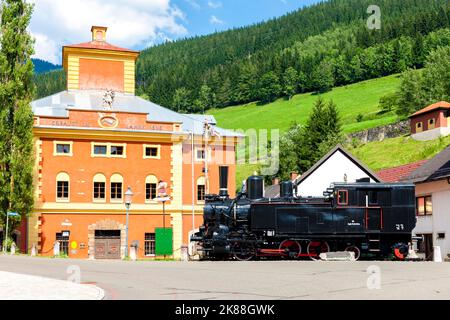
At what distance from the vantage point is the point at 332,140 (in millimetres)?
70125

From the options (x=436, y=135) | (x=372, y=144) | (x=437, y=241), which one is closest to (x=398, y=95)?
(x=372, y=144)

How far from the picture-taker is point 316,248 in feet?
93.4

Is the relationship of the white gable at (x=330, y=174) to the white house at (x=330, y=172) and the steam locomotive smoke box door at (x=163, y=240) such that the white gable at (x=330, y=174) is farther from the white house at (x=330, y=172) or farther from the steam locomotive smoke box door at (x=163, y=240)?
the steam locomotive smoke box door at (x=163, y=240)

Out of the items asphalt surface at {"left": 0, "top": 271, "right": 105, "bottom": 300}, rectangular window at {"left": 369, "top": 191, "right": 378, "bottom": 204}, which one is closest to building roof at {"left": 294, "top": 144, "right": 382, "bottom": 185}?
rectangular window at {"left": 369, "top": 191, "right": 378, "bottom": 204}

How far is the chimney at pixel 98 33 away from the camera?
51750 mm

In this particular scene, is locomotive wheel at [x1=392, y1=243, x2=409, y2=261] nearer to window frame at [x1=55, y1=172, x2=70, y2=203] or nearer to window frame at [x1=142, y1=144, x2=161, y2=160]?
window frame at [x1=142, y1=144, x2=161, y2=160]

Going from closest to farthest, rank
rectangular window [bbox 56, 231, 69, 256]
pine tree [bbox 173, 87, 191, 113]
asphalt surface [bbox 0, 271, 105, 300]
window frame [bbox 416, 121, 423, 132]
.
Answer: asphalt surface [bbox 0, 271, 105, 300] < rectangular window [bbox 56, 231, 69, 256] < window frame [bbox 416, 121, 423, 132] < pine tree [bbox 173, 87, 191, 113]

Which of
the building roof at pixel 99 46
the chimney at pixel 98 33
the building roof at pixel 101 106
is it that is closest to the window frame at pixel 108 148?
the building roof at pixel 101 106

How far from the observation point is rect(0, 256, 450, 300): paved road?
13656 millimetres

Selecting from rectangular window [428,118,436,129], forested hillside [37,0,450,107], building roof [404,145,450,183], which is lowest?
building roof [404,145,450,183]

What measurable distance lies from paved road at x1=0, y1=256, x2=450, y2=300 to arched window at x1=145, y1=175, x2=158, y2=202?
22301mm

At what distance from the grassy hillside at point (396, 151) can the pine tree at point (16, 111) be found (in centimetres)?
4112

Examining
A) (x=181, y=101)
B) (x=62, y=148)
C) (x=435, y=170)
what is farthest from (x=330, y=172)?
(x=181, y=101)
